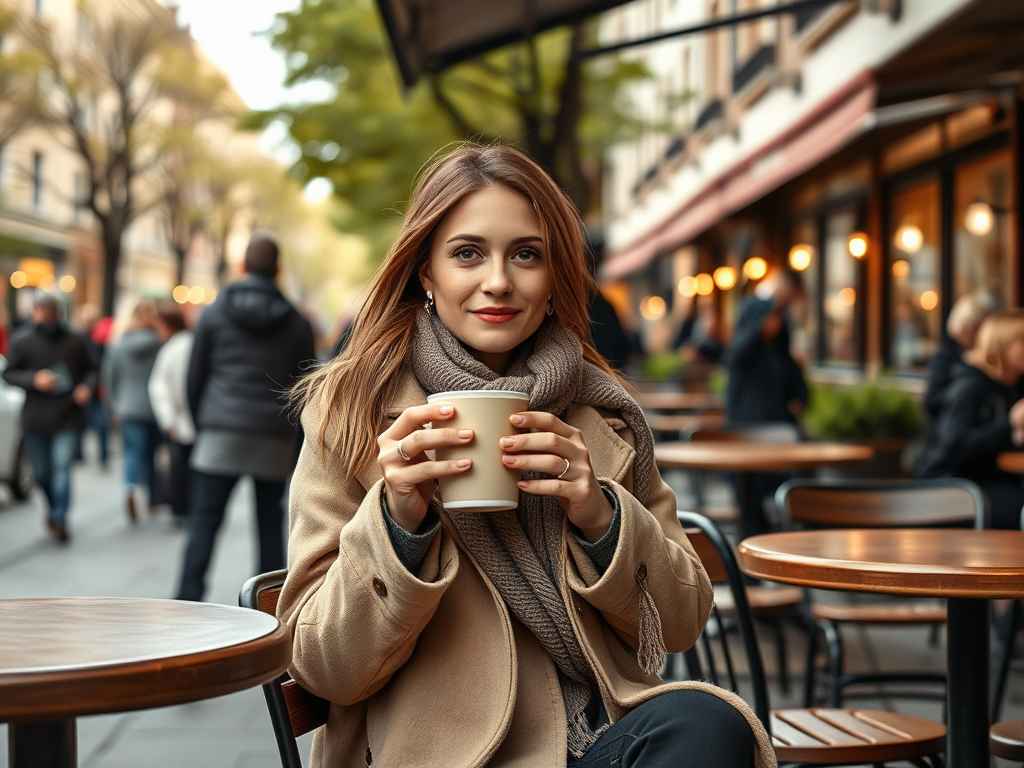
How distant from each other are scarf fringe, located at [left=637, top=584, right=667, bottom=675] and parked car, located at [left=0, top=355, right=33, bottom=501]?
32.1ft

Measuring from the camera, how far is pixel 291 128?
47.9 ft

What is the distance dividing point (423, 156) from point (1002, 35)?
27.1 feet

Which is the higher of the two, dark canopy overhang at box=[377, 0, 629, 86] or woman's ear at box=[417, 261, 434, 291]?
dark canopy overhang at box=[377, 0, 629, 86]

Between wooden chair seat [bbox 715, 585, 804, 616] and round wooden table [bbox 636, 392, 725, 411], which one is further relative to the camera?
round wooden table [bbox 636, 392, 725, 411]

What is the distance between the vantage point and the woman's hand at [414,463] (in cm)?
177

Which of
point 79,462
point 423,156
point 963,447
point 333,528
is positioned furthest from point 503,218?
point 79,462

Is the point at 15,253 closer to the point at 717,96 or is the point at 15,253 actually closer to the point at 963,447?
the point at 717,96

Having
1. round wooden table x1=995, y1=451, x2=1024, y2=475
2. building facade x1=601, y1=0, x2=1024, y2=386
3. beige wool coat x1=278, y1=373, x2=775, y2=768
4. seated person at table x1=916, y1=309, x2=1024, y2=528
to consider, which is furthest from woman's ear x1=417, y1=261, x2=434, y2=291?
building facade x1=601, y1=0, x2=1024, y2=386

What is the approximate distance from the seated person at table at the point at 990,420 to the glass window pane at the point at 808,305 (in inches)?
355

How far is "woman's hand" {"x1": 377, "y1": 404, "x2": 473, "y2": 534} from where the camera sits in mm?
1774

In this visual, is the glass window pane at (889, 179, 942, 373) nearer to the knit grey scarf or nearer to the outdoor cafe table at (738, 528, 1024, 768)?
the outdoor cafe table at (738, 528, 1024, 768)

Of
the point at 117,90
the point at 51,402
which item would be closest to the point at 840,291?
the point at 51,402

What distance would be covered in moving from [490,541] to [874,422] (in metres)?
7.42

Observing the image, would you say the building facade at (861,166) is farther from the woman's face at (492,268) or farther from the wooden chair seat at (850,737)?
the woman's face at (492,268)
